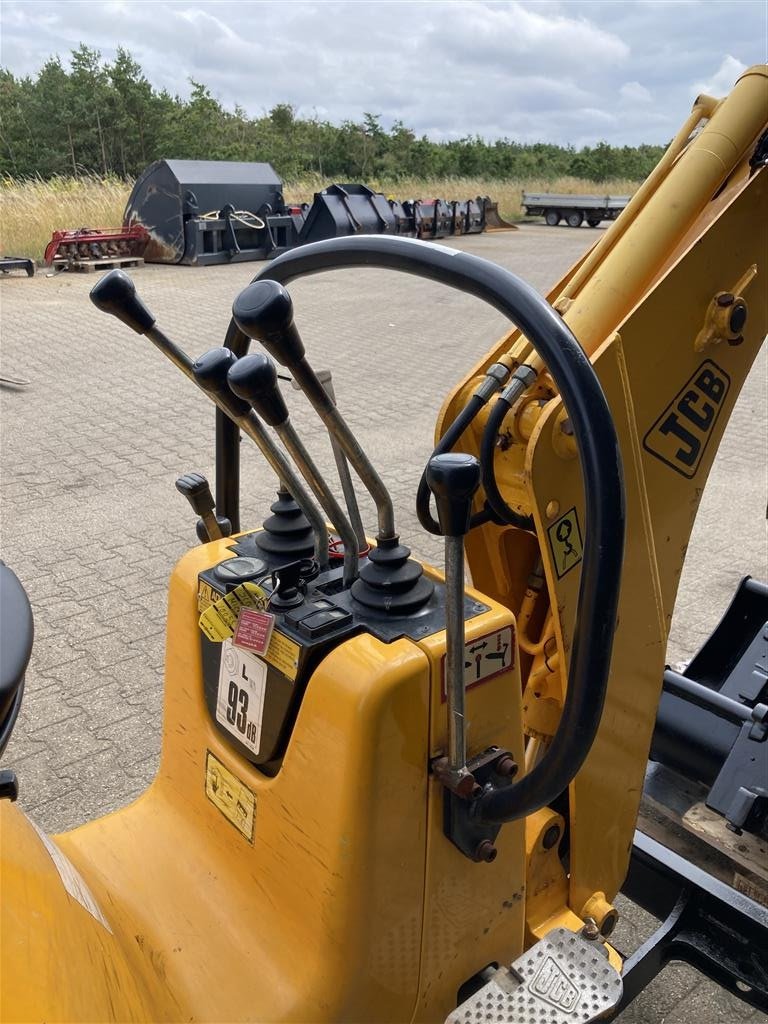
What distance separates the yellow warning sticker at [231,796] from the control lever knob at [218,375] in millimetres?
576

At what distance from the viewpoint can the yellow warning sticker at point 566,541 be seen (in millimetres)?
1276

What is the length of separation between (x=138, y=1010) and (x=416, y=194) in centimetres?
2386

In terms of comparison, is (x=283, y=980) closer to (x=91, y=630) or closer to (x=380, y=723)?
(x=380, y=723)

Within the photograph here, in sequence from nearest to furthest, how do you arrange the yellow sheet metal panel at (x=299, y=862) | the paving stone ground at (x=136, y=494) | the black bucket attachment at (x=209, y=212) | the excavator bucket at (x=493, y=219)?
1. the yellow sheet metal panel at (x=299, y=862)
2. the paving stone ground at (x=136, y=494)
3. the black bucket attachment at (x=209, y=212)
4. the excavator bucket at (x=493, y=219)

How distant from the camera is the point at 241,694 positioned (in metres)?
1.28

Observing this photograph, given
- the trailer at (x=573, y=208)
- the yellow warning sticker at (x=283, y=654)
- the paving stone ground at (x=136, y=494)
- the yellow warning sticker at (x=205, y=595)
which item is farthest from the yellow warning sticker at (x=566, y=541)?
the trailer at (x=573, y=208)

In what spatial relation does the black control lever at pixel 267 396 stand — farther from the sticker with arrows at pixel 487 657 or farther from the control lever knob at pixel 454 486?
the sticker with arrows at pixel 487 657

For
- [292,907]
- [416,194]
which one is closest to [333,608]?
[292,907]

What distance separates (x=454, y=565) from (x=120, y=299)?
0.67 meters

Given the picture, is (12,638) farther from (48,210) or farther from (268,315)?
(48,210)

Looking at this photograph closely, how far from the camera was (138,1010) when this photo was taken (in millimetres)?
1051

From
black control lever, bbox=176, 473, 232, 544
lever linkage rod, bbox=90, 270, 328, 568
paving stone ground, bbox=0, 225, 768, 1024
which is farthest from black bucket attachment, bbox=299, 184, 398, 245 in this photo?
lever linkage rod, bbox=90, 270, 328, 568

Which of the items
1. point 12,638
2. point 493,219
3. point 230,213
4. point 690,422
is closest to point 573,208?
point 493,219

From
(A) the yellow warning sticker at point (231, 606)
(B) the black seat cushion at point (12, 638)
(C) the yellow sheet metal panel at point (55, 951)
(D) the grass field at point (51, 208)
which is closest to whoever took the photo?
(C) the yellow sheet metal panel at point (55, 951)
